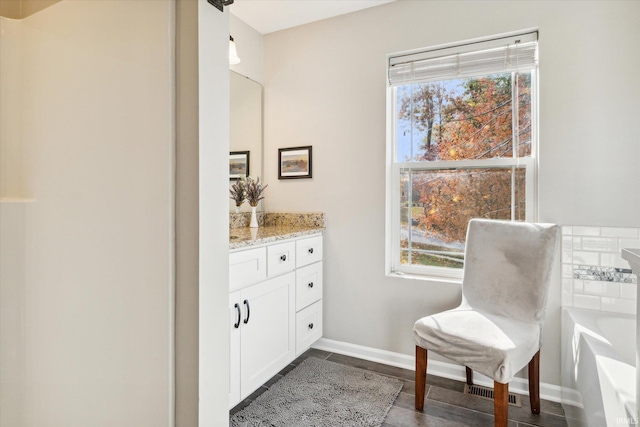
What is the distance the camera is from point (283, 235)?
2.06 m

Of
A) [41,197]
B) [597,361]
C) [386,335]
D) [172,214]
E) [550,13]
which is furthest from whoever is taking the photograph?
[386,335]

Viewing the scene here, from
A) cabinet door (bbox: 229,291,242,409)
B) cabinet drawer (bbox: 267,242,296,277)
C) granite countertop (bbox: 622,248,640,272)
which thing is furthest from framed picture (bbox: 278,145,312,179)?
granite countertop (bbox: 622,248,640,272)

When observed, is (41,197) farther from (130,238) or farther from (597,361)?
(597,361)

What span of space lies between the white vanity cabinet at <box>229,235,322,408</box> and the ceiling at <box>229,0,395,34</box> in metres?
1.63

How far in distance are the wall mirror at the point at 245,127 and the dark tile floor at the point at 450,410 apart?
1516mm

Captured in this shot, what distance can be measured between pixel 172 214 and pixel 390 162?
1858 millimetres

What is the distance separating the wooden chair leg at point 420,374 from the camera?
182 centimetres

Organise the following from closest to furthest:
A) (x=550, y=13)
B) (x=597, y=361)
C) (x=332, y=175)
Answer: (x=597, y=361), (x=550, y=13), (x=332, y=175)

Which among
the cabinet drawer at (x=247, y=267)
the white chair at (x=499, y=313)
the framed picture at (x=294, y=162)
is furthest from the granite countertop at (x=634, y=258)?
the framed picture at (x=294, y=162)

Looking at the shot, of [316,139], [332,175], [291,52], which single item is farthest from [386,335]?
[291,52]

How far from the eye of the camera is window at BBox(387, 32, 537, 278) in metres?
2.11

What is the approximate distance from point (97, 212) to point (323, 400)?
61.3 inches

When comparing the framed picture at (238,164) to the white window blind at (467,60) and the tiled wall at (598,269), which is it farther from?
the tiled wall at (598,269)

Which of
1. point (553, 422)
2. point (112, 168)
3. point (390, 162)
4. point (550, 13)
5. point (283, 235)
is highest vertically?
point (550, 13)
